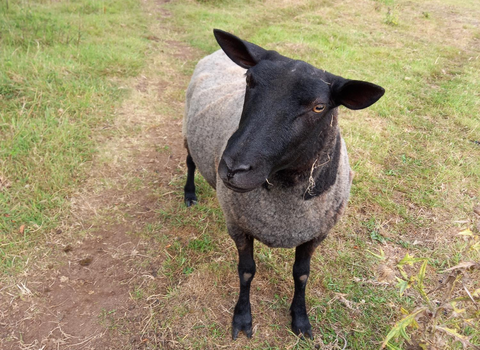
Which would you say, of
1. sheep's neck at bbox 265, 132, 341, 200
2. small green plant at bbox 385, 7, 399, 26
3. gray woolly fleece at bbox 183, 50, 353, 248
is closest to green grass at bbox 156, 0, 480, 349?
small green plant at bbox 385, 7, 399, 26

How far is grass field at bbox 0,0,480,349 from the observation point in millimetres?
2723

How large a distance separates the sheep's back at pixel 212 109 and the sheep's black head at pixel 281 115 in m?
0.81

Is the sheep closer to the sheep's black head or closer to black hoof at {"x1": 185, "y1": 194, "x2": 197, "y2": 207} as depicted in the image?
the sheep's black head

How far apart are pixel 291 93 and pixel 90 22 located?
777 centimetres

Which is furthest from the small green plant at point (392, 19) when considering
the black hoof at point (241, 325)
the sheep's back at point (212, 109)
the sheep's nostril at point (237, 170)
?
the sheep's nostril at point (237, 170)

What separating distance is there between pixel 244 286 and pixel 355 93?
1752mm

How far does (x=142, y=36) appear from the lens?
834 centimetres

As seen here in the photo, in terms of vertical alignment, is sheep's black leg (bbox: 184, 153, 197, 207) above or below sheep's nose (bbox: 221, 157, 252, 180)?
below

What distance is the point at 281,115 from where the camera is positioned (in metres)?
1.77

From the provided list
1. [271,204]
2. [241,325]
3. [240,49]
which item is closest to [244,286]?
[241,325]

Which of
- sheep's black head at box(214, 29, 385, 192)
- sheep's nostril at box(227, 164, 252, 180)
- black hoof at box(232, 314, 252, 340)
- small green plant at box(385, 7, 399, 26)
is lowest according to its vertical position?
black hoof at box(232, 314, 252, 340)

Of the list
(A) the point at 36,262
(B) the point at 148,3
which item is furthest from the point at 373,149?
(B) the point at 148,3

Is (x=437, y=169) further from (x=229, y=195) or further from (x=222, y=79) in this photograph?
(x=229, y=195)

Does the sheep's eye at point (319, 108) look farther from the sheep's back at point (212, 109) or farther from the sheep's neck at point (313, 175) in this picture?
the sheep's back at point (212, 109)
